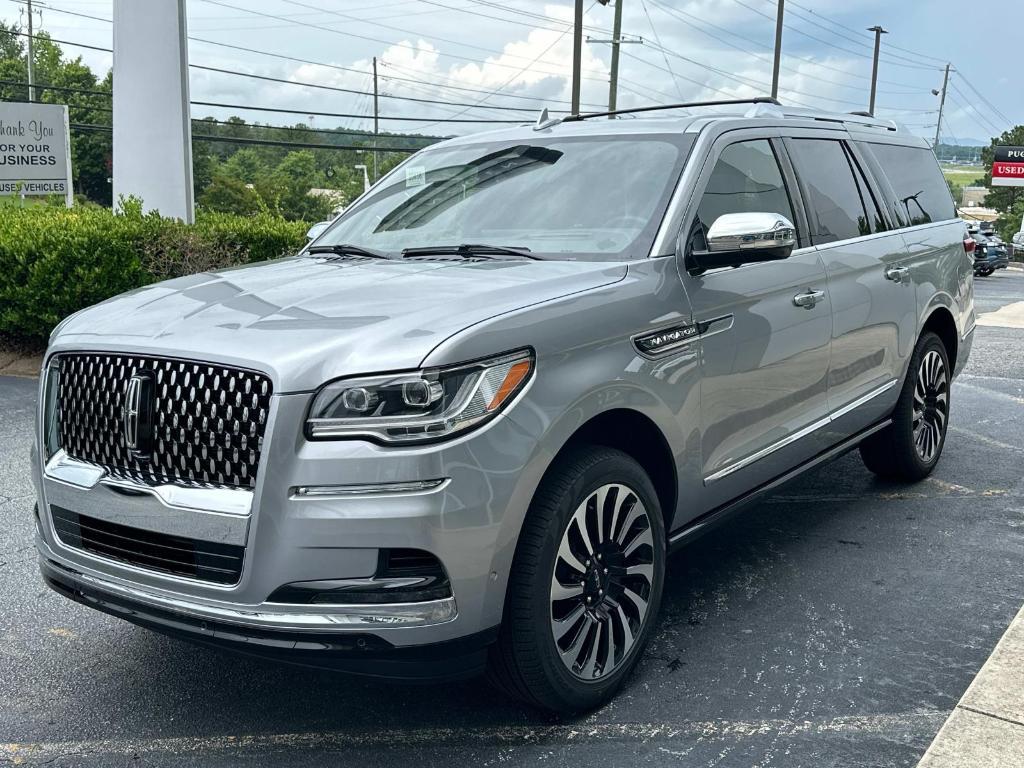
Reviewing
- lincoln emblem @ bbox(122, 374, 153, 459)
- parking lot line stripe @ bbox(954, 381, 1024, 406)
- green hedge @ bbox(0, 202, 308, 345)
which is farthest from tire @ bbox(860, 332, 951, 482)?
green hedge @ bbox(0, 202, 308, 345)

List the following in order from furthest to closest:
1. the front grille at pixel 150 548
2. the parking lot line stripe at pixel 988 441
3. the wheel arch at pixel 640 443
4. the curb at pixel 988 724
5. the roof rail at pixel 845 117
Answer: the parking lot line stripe at pixel 988 441 → the roof rail at pixel 845 117 → the wheel arch at pixel 640 443 → the curb at pixel 988 724 → the front grille at pixel 150 548

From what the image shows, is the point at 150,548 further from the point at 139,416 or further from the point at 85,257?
the point at 85,257

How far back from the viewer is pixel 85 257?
9344mm

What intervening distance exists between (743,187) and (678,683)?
2.06 meters

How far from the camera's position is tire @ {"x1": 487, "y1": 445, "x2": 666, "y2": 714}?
3.19 metres

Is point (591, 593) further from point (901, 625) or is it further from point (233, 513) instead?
point (901, 625)

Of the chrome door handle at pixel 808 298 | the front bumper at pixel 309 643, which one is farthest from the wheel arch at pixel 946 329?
the front bumper at pixel 309 643

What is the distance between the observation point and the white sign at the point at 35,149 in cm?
2491

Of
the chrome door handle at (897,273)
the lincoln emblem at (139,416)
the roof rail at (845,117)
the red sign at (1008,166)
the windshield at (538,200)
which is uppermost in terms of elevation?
the red sign at (1008,166)

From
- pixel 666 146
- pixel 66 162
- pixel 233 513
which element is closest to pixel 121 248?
pixel 666 146

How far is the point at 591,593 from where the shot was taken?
3490mm

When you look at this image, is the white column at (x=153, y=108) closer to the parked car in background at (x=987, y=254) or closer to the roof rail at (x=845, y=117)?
the roof rail at (x=845, y=117)

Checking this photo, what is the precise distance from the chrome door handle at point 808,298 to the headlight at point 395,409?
2.13m

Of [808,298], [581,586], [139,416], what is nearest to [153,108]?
[808,298]
